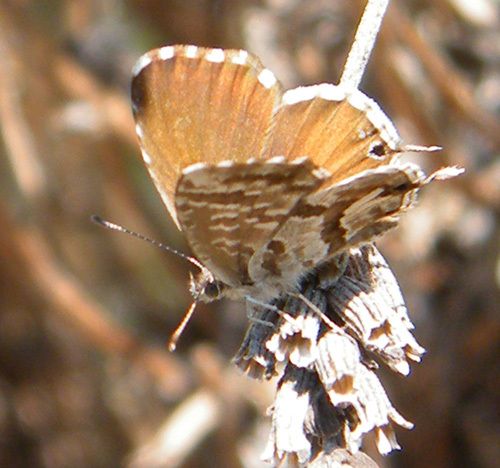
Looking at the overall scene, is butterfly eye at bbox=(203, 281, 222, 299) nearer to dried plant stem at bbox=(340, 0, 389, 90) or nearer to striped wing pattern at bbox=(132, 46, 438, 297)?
striped wing pattern at bbox=(132, 46, 438, 297)

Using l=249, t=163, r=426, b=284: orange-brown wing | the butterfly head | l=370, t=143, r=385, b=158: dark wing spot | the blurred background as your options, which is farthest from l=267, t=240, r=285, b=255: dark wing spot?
the blurred background

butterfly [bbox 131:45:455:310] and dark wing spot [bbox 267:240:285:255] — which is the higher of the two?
butterfly [bbox 131:45:455:310]

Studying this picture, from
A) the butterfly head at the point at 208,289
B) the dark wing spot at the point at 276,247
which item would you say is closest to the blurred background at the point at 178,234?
the butterfly head at the point at 208,289

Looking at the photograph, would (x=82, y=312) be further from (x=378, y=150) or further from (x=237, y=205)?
(x=378, y=150)

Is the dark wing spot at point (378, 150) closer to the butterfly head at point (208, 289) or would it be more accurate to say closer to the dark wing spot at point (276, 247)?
the dark wing spot at point (276, 247)

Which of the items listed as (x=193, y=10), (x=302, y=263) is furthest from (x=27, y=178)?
(x=302, y=263)

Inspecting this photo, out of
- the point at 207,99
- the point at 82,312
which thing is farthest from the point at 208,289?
the point at 82,312

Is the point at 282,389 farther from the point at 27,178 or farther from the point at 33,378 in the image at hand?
the point at 33,378
